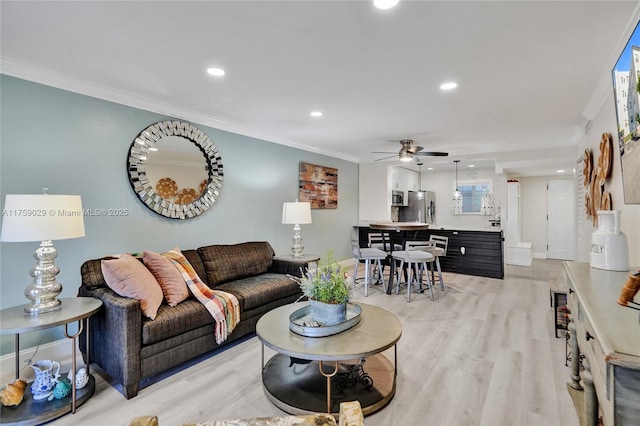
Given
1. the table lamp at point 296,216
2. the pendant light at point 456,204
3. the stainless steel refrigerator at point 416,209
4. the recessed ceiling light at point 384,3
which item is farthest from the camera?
the pendant light at point 456,204

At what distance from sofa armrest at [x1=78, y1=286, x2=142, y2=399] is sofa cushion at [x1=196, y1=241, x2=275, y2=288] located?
1098 mm

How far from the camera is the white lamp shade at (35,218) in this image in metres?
1.95

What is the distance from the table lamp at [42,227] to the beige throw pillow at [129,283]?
0.96 ft

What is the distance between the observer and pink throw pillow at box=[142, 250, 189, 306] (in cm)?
256

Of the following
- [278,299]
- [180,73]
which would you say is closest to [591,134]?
[278,299]

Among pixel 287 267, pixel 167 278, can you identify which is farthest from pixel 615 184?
pixel 167 278

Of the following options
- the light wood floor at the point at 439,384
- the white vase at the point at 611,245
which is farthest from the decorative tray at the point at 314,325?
the white vase at the point at 611,245

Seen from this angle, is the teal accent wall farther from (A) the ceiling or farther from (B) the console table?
(B) the console table

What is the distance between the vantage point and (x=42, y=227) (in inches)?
78.7

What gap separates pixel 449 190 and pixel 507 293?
14.6 feet

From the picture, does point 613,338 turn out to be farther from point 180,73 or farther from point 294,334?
point 180,73

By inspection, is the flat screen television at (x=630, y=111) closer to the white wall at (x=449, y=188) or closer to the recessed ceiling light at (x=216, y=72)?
the recessed ceiling light at (x=216, y=72)

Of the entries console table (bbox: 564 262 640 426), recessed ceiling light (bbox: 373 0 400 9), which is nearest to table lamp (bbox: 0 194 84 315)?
recessed ceiling light (bbox: 373 0 400 9)

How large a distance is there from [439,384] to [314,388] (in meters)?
0.91
